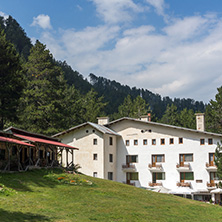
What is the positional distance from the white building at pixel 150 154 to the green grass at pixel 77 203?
17005 mm

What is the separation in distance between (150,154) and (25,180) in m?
26.1

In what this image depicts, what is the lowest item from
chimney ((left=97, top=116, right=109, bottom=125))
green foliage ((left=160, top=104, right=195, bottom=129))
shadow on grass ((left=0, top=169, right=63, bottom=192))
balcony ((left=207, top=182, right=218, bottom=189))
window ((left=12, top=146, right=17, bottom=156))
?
balcony ((left=207, top=182, right=218, bottom=189))

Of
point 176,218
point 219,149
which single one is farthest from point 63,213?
point 219,149

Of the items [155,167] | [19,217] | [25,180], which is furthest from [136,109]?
[19,217]

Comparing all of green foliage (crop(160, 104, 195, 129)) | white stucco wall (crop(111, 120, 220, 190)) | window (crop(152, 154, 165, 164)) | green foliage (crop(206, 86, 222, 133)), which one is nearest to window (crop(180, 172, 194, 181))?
white stucco wall (crop(111, 120, 220, 190))

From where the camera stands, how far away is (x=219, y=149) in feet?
147

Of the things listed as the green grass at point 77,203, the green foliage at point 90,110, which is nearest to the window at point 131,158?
the green grass at point 77,203

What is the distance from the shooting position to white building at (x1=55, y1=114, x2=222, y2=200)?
4841cm

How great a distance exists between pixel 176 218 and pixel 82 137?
31.3m

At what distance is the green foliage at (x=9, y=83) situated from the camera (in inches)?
1930

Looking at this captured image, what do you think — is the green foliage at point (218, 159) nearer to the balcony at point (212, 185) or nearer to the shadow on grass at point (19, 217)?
the balcony at point (212, 185)

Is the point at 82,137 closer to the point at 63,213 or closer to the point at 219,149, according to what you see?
the point at 219,149

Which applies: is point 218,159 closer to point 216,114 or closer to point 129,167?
point 129,167

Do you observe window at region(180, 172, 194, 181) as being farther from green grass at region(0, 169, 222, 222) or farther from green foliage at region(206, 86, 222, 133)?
green foliage at region(206, 86, 222, 133)
